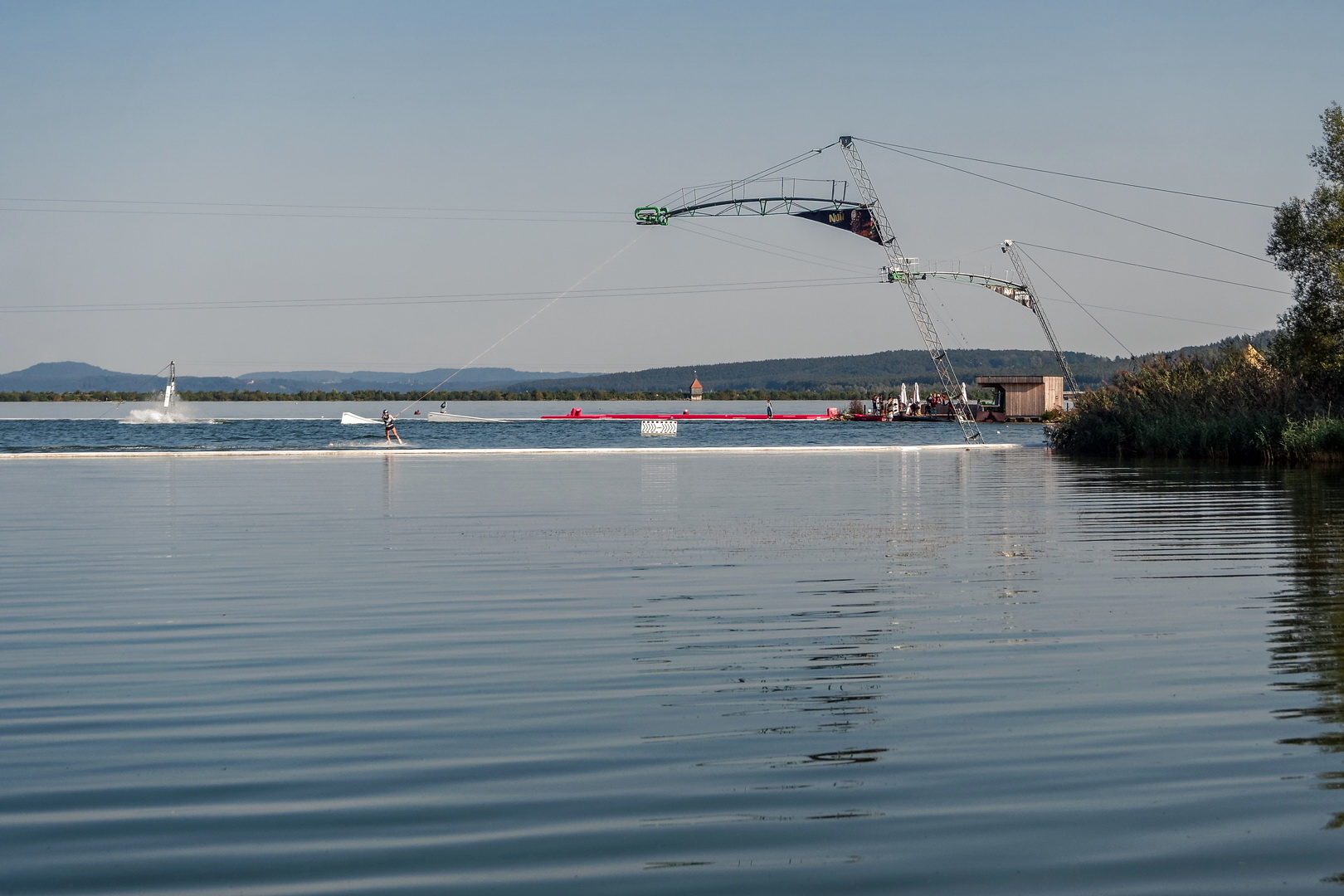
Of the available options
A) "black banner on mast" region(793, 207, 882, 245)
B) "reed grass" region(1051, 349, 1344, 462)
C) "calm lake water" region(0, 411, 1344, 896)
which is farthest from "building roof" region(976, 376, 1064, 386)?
"calm lake water" region(0, 411, 1344, 896)

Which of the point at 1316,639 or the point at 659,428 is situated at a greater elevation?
the point at 659,428

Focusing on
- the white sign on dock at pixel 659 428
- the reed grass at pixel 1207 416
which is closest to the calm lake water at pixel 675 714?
the reed grass at pixel 1207 416

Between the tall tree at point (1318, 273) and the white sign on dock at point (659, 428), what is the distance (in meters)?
36.8

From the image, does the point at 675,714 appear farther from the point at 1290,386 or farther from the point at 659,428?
the point at 659,428

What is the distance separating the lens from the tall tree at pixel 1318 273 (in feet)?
141

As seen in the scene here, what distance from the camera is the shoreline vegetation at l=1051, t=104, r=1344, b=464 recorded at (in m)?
41.9

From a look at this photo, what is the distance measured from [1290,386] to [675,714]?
41999mm

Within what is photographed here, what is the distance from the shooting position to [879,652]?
33.8ft

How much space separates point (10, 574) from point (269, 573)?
127 inches

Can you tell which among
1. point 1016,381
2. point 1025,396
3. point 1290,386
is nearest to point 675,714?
point 1290,386

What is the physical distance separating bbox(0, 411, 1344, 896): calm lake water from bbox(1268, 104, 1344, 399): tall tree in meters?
26.9

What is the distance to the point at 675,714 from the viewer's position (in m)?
8.30

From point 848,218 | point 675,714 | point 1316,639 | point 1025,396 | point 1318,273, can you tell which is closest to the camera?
point 675,714

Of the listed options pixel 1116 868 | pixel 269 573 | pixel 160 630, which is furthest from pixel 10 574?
pixel 1116 868
